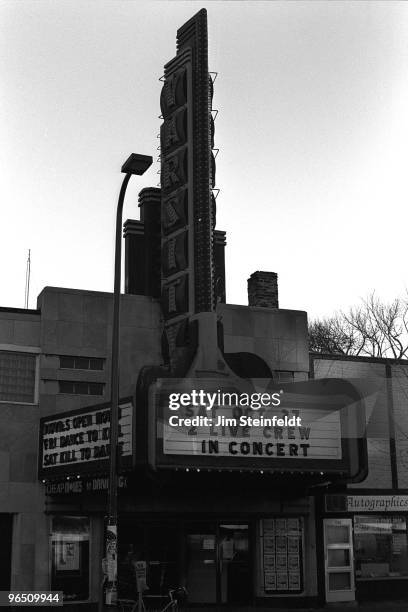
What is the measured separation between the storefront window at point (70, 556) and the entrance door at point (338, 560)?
731 centimetres

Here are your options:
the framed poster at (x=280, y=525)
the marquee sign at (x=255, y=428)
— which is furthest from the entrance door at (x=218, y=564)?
the marquee sign at (x=255, y=428)

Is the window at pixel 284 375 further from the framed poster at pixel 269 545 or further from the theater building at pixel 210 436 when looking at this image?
the framed poster at pixel 269 545

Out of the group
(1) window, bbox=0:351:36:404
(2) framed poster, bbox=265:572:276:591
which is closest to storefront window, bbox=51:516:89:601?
(1) window, bbox=0:351:36:404

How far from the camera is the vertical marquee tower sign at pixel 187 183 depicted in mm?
24734

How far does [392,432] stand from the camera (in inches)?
1123

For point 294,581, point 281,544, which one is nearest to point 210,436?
point 281,544

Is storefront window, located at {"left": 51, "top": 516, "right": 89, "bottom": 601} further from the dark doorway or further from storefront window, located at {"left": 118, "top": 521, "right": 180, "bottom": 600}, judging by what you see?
the dark doorway

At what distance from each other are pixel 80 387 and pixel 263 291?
7483mm

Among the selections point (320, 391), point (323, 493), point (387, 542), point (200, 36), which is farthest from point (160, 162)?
point (387, 542)

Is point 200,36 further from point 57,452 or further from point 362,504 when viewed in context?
point 362,504

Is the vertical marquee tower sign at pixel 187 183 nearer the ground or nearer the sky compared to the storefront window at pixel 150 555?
nearer the sky

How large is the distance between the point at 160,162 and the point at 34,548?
1168cm

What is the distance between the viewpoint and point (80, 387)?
25.5 meters

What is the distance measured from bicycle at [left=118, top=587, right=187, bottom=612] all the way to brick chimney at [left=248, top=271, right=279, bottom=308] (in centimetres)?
986
